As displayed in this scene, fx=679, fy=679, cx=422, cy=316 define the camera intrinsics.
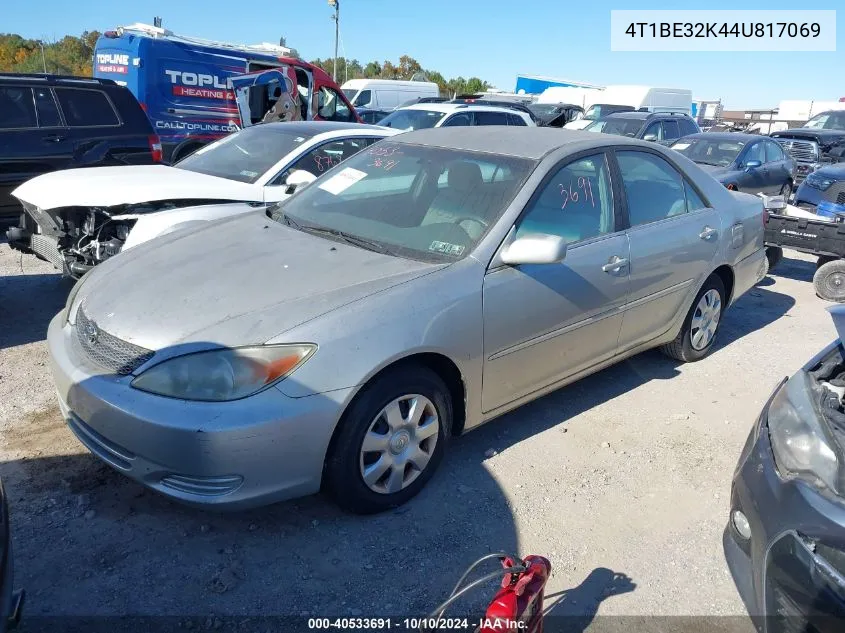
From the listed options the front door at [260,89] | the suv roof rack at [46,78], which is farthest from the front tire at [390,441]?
the front door at [260,89]

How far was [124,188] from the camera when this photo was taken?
5078 mm

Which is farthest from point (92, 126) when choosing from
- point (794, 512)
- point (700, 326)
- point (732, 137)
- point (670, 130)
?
point (670, 130)

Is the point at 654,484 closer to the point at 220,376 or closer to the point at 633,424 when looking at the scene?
the point at 633,424

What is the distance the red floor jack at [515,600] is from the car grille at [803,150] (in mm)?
14221

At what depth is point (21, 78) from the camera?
7035 mm

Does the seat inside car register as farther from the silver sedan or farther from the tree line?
the tree line

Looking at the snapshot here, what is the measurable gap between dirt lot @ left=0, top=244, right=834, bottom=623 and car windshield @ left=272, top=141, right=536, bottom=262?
1.16 m

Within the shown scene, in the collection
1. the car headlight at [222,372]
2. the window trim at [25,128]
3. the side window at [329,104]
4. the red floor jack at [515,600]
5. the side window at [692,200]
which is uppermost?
the side window at [329,104]

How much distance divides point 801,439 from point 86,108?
7459 mm

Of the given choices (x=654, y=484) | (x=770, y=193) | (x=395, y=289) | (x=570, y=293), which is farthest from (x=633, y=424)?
(x=770, y=193)

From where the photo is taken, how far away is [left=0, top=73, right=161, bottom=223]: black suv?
6777mm

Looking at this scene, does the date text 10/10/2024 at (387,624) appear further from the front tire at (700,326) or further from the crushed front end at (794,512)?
the front tire at (700,326)

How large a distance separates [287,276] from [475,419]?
1130 millimetres

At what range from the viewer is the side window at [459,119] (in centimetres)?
1141
